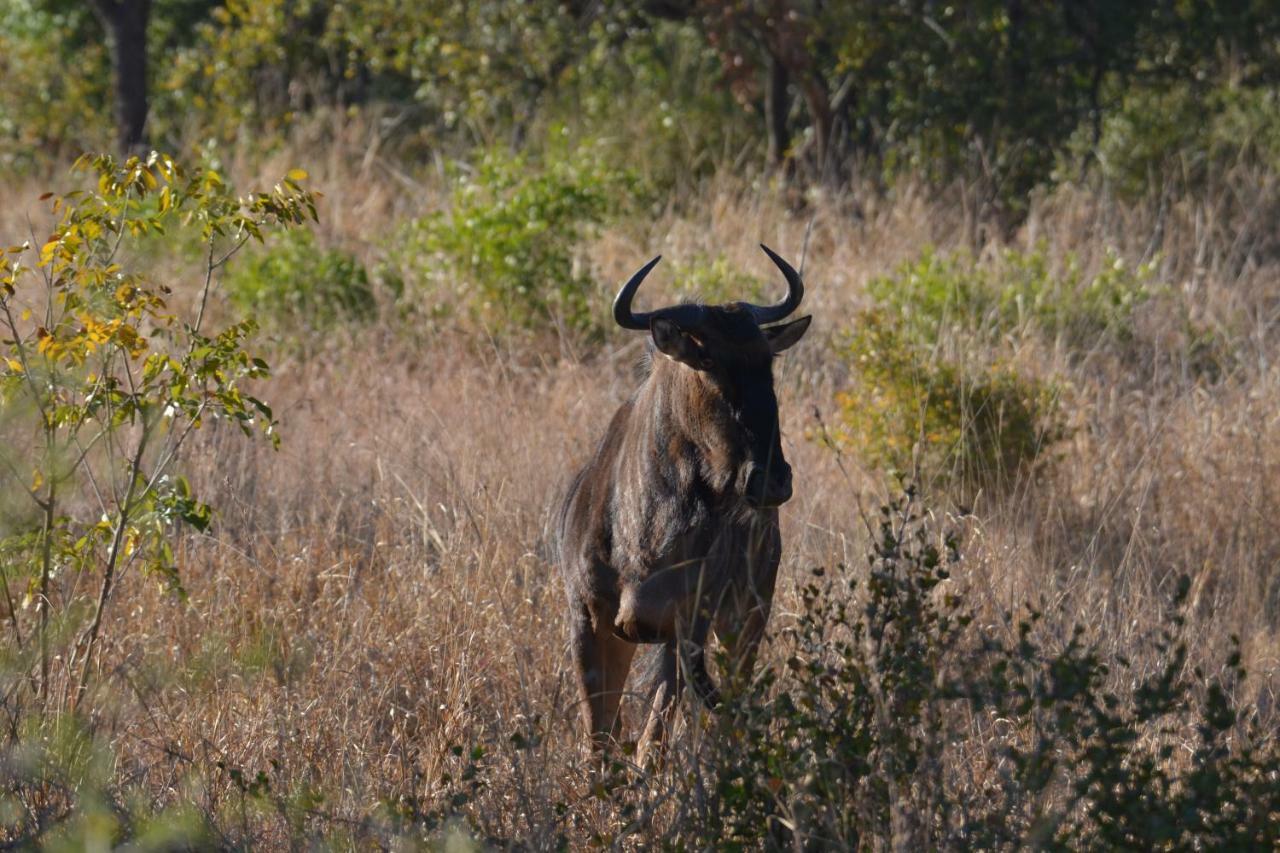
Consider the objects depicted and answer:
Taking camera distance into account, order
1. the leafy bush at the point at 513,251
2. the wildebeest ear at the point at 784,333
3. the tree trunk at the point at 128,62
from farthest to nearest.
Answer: the tree trunk at the point at 128,62, the leafy bush at the point at 513,251, the wildebeest ear at the point at 784,333

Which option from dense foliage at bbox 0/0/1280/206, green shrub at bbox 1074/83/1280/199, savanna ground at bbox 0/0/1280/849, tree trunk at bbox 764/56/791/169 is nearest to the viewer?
savanna ground at bbox 0/0/1280/849

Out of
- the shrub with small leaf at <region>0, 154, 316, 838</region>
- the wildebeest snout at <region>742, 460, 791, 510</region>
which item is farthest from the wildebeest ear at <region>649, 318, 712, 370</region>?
the shrub with small leaf at <region>0, 154, 316, 838</region>

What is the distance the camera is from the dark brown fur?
491 centimetres

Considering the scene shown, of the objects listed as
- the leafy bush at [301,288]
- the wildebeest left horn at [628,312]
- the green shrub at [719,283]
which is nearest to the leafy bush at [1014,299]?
the green shrub at [719,283]

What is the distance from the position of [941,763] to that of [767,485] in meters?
1.12

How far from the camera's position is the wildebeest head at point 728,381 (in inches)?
191

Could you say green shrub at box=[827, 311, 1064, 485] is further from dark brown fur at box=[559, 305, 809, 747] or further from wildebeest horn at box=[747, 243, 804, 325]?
dark brown fur at box=[559, 305, 809, 747]

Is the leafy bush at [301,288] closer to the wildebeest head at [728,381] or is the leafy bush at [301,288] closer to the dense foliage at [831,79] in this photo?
the dense foliage at [831,79]

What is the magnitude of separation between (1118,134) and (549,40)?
4639mm

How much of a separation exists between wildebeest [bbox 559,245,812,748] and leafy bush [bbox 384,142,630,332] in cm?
454

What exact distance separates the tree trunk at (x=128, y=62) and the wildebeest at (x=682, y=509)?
10.8 metres

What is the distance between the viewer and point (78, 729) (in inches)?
193

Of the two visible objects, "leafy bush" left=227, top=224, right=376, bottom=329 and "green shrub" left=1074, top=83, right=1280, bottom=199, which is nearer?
"leafy bush" left=227, top=224, right=376, bottom=329

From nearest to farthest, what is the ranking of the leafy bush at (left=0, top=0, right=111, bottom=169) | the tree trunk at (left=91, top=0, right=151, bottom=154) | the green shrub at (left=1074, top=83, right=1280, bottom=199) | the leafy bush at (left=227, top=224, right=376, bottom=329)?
the leafy bush at (left=227, top=224, right=376, bottom=329) → the green shrub at (left=1074, top=83, right=1280, bottom=199) → the tree trunk at (left=91, top=0, right=151, bottom=154) → the leafy bush at (left=0, top=0, right=111, bottom=169)
